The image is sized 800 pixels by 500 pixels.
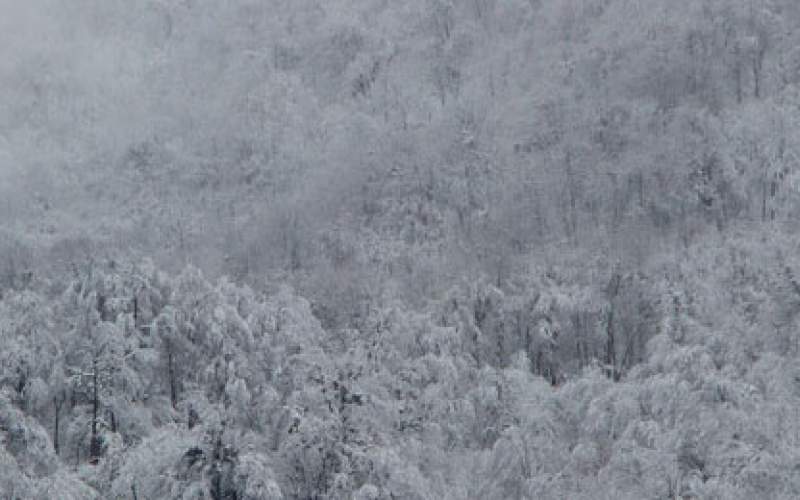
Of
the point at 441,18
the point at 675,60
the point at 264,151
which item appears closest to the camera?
the point at 675,60

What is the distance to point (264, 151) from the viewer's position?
348ft

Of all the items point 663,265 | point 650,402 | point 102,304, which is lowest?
point 663,265

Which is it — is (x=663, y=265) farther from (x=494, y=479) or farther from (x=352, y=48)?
(x=352, y=48)

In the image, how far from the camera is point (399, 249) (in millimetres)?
78250

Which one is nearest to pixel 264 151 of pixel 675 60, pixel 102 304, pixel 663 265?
pixel 675 60

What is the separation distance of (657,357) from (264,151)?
3131 inches

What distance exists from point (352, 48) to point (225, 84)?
16258 mm

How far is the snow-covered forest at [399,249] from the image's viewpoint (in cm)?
2311

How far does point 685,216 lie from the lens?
2857 inches

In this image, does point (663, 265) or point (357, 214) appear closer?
point (663, 265)

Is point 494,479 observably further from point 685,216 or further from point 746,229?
point 685,216

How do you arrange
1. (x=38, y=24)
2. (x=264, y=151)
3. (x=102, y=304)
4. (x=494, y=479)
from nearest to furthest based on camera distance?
(x=494, y=479)
(x=102, y=304)
(x=264, y=151)
(x=38, y=24)

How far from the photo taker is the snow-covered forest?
2311 cm

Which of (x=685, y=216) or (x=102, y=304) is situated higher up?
(x=102, y=304)
